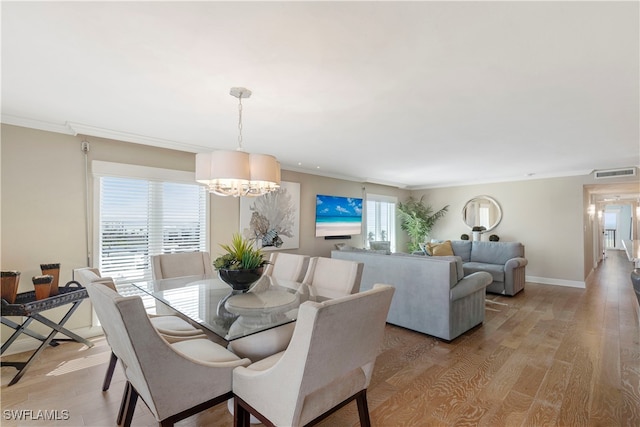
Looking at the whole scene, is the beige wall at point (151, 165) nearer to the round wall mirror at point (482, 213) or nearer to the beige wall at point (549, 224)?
the beige wall at point (549, 224)

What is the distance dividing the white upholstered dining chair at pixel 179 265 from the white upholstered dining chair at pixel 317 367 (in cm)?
195

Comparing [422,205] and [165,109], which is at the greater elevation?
[165,109]

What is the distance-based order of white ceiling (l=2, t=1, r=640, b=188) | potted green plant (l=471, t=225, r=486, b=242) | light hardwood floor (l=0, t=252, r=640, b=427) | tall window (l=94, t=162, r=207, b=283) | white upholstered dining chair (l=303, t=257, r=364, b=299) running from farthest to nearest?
potted green plant (l=471, t=225, r=486, b=242), tall window (l=94, t=162, r=207, b=283), white upholstered dining chair (l=303, t=257, r=364, b=299), light hardwood floor (l=0, t=252, r=640, b=427), white ceiling (l=2, t=1, r=640, b=188)

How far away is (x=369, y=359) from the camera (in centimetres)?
157

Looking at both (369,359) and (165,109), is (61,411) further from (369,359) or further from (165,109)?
(165,109)

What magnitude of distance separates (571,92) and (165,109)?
339 centimetres

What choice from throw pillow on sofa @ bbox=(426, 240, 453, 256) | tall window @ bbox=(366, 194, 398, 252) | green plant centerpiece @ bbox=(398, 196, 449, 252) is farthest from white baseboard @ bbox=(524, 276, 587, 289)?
→ tall window @ bbox=(366, 194, 398, 252)

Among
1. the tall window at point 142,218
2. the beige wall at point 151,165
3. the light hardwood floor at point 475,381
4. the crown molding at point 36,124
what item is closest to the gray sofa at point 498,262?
the beige wall at point 151,165

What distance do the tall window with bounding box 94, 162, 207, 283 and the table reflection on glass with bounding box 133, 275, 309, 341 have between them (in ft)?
3.36

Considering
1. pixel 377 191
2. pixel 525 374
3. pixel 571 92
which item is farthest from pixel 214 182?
pixel 377 191

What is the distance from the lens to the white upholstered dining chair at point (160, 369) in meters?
1.23

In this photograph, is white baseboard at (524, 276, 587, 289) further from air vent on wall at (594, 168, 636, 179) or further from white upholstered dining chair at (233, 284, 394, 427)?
white upholstered dining chair at (233, 284, 394, 427)

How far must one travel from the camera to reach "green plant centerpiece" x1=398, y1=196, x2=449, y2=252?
7.47 m

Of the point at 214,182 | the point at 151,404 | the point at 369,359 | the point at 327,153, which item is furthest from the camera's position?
the point at 327,153
